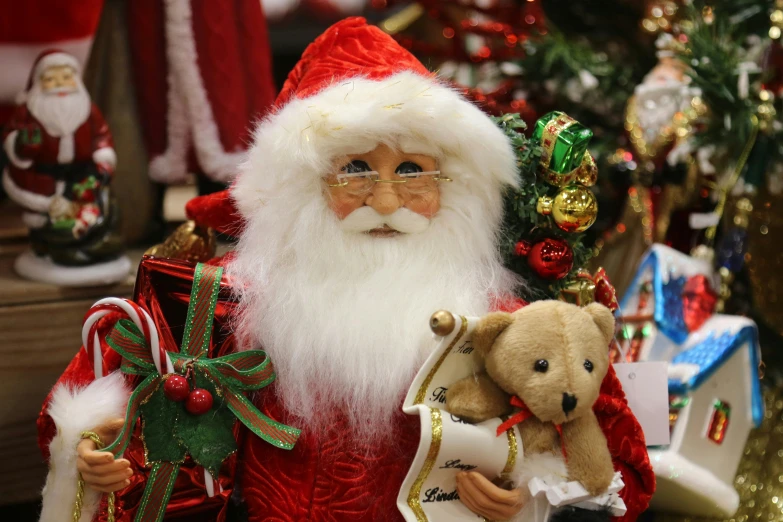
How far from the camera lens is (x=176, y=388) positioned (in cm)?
95

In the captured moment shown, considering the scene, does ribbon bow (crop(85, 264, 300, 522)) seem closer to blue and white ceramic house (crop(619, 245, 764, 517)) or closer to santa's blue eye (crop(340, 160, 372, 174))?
santa's blue eye (crop(340, 160, 372, 174))

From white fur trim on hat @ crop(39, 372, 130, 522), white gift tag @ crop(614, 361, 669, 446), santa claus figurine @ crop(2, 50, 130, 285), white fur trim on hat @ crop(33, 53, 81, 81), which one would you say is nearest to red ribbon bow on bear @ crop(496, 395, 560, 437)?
white gift tag @ crop(614, 361, 669, 446)

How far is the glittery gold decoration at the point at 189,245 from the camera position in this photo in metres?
1.22

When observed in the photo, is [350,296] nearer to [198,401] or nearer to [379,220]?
[379,220]

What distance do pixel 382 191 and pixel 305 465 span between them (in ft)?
1.13

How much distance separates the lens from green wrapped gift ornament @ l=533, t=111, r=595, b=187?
1.00 metres

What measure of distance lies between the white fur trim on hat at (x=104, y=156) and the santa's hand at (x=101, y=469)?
1.67ft

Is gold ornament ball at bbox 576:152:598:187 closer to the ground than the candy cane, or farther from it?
farther from it

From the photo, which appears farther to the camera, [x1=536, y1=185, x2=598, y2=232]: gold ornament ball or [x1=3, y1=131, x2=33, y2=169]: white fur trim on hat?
[x1=3, y1=131, x2=33, y2=169]: white fur trim on hat

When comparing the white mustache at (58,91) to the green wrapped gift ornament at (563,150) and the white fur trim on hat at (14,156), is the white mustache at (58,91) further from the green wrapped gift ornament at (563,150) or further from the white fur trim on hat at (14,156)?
the green wrapped gift ornament at (563,150)

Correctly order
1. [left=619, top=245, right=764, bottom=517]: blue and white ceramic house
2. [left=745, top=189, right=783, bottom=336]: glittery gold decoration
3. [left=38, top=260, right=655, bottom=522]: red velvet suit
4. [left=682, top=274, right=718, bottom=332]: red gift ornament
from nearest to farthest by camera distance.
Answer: [left=38, top=260, right=655, bottom=522]: red velvet suit → [left=619, top=245, right=764, bottom=517]: blue and white ceramic house → [left=682, top=274, right=718, bottom=332]: red gift ornament → [left=745, top=189, right=783, bottom=336]: glittery gold decoration

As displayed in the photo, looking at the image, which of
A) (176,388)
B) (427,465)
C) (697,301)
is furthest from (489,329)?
(697,301)

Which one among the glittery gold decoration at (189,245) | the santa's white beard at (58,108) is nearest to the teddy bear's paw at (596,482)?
the glittery gold decoration at (189,245)

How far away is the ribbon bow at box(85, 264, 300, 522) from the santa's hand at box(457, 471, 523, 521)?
21 cm
